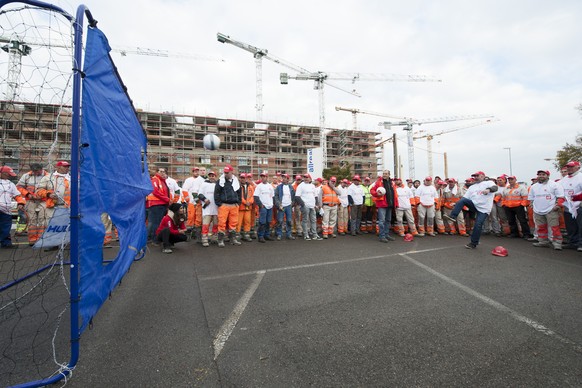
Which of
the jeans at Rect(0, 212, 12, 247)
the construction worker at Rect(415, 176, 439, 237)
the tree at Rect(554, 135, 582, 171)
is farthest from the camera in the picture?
the tree at Rect(554, 135, 582, 171)


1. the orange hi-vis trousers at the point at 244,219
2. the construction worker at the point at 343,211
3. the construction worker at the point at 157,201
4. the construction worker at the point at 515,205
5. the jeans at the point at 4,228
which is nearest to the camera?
the jeans at the point at 4,228

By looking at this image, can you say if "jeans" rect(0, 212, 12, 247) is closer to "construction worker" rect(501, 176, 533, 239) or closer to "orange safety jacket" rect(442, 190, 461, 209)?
"orange safety jacket" rect(442, 190, 461, 209)

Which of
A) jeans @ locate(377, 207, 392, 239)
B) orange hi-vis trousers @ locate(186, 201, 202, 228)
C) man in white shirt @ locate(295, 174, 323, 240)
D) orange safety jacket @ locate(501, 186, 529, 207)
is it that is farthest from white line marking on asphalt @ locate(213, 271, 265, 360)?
orange safety jacket @ locate(501, 186, 529, 207)

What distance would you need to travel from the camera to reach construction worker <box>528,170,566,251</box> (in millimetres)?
6352

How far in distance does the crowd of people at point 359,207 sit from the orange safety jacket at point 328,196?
32 mm

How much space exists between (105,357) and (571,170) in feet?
31.4

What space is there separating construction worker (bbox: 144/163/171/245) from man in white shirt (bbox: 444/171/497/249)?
283 inches

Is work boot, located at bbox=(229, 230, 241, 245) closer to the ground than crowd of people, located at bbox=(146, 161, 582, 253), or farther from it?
closer to the ground

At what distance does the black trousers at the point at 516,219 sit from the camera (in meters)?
8.02

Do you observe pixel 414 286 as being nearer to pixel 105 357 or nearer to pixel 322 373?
pixel 322 373

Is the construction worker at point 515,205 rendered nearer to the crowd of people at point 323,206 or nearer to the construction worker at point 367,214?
the crowd of people at point 323,206

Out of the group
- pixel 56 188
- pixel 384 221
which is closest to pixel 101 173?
pixel 56 188

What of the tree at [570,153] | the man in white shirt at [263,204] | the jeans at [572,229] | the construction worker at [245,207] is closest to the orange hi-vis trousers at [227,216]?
the construction worker at [245,207]

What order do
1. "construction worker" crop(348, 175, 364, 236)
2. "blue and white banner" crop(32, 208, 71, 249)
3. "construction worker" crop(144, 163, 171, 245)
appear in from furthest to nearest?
"construction worker" crop(348, 175, 364, 236) → "construction worker" crop(144, 163, 171, 245) → "blue and white banner" crop(32, 208, 71, 249)
